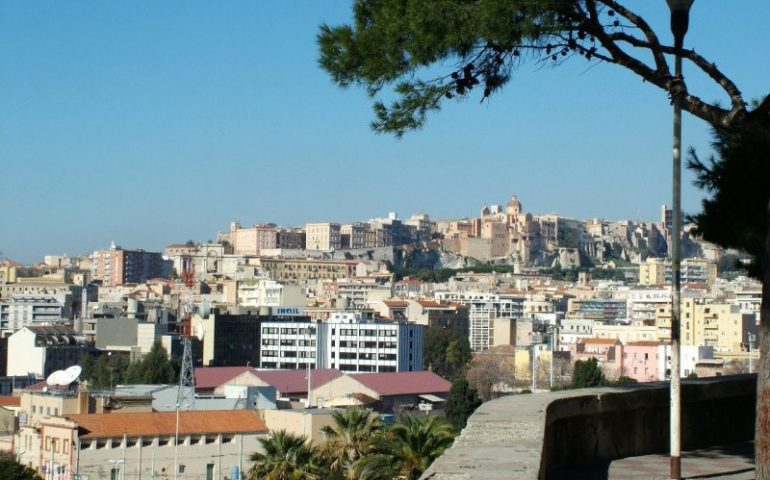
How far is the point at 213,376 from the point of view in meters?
56.4

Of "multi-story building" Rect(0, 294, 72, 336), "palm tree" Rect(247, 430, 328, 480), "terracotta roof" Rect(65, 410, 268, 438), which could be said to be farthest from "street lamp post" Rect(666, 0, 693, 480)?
"multi-story building" Rect(0, 294, 72, 336)

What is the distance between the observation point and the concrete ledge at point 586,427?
4281 mm

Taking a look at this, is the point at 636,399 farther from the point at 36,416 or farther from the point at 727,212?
the point at 36,416

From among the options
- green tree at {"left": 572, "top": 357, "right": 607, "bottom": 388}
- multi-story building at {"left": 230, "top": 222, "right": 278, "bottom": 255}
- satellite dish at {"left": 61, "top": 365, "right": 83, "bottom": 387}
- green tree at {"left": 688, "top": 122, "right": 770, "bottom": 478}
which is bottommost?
green tree at {"left": 572, "top": 357, "right": 607, "bottom": 388}

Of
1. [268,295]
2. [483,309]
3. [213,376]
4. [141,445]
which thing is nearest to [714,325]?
[483,309]

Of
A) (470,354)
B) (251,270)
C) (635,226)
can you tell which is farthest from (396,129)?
(635,226)

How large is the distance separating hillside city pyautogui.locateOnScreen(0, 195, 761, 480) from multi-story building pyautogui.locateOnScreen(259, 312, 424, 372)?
3.7 inches

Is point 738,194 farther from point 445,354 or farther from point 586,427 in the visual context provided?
point 445,354

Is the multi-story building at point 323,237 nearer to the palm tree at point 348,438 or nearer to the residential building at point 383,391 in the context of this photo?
the residential building at point 383,391

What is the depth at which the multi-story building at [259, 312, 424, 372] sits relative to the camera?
6862 centimetres

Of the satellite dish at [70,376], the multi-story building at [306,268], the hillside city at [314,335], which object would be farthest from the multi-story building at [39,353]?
the multi-story building at [306,268]

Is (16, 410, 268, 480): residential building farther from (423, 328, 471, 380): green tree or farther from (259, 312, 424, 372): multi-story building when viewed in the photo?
(423, 328, 471, 380): green tree

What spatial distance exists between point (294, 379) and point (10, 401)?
16.3m

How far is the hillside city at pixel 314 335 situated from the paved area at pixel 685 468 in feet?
3.24
